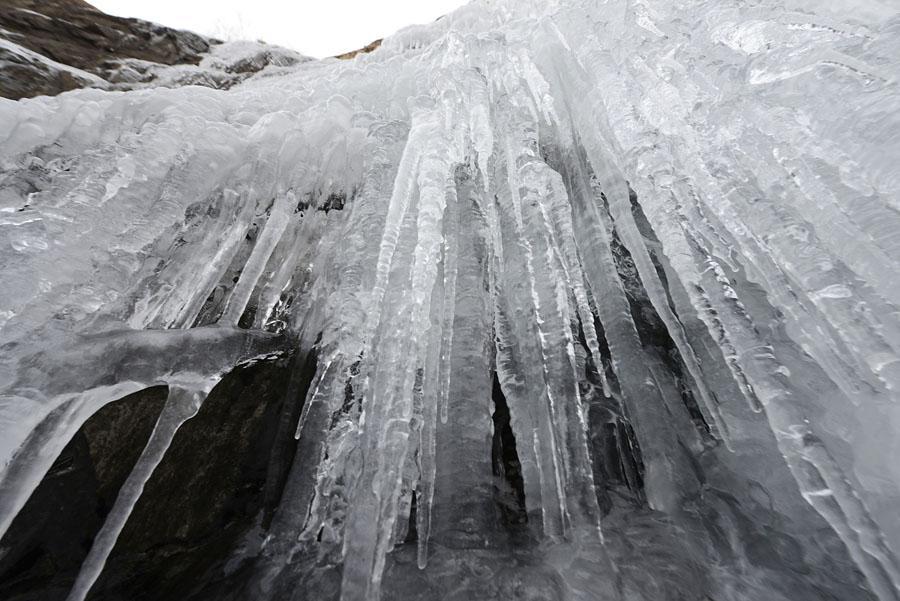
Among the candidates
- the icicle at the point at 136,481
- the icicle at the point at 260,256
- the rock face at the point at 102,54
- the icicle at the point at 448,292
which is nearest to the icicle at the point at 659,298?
the icicle at the point at 448,292

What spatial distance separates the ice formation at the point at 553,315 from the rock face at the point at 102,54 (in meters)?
1.73

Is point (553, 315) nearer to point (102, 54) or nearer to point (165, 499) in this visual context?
point (165, 499)

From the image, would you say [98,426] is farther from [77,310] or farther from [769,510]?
[769,510]

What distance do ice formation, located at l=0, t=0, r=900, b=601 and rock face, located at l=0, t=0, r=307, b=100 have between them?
5.69 ft

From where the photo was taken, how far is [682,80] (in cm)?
280

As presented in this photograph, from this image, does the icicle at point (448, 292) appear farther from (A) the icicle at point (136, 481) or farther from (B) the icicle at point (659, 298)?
(A) the icicle at point (136, 481)

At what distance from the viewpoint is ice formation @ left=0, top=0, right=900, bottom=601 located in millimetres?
1560

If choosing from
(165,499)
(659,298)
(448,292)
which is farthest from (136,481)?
(659,298)

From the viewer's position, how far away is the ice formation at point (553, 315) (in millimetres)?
1560

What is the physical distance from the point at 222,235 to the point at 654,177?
3.08 meters

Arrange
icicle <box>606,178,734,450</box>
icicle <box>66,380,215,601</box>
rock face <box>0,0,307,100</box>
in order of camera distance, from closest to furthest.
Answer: icicle <box>66,380,215,601</box>, icicle <box>606,178,734,450</box>, rock face <box>0,0,307,100</box>

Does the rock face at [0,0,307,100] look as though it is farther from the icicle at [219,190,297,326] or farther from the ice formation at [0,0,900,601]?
the icicle at [219,190,297,326]

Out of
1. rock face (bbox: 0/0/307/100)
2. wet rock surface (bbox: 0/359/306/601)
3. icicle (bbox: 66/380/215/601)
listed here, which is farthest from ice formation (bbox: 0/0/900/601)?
rock face (bbox: 0/0/307/100)

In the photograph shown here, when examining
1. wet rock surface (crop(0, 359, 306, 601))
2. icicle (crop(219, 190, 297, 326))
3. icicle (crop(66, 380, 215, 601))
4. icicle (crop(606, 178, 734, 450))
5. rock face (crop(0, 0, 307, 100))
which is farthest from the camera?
rock face (crop(0, 0, 307, 100))
